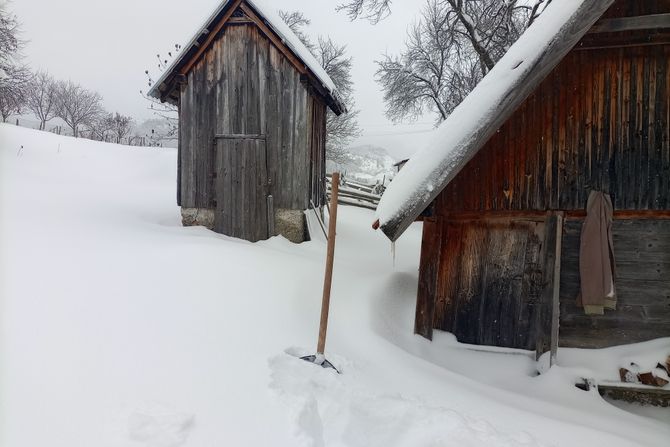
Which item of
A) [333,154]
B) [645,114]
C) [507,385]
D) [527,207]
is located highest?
[333,154]

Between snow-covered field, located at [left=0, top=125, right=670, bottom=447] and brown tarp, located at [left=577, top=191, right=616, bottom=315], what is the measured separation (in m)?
0.89

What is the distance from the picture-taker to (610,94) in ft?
17.2

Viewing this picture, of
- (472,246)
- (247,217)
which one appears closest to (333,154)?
(247,217)

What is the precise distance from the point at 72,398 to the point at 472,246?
16.8 ft

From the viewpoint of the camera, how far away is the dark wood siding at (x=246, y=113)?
29.6 ft

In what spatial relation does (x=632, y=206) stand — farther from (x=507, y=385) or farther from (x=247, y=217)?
(x=247, y=217)

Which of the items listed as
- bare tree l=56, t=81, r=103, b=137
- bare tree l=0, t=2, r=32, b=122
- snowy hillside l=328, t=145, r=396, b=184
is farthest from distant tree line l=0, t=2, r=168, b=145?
snowy hillside l=328, t=145, r=396, b=184

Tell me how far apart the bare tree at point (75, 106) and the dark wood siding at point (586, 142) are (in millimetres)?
52491

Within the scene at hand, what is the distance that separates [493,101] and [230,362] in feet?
13.6

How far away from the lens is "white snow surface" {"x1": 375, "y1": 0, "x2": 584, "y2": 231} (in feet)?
14.2

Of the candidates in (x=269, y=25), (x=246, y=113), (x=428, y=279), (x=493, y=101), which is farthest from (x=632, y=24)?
(x=246, y=113)

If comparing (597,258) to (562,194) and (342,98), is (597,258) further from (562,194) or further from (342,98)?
(342,98)

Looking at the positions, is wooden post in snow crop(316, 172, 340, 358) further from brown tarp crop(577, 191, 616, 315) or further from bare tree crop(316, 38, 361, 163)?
bare tree crop(316, 38, 361, 163)

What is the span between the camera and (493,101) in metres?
4.48
